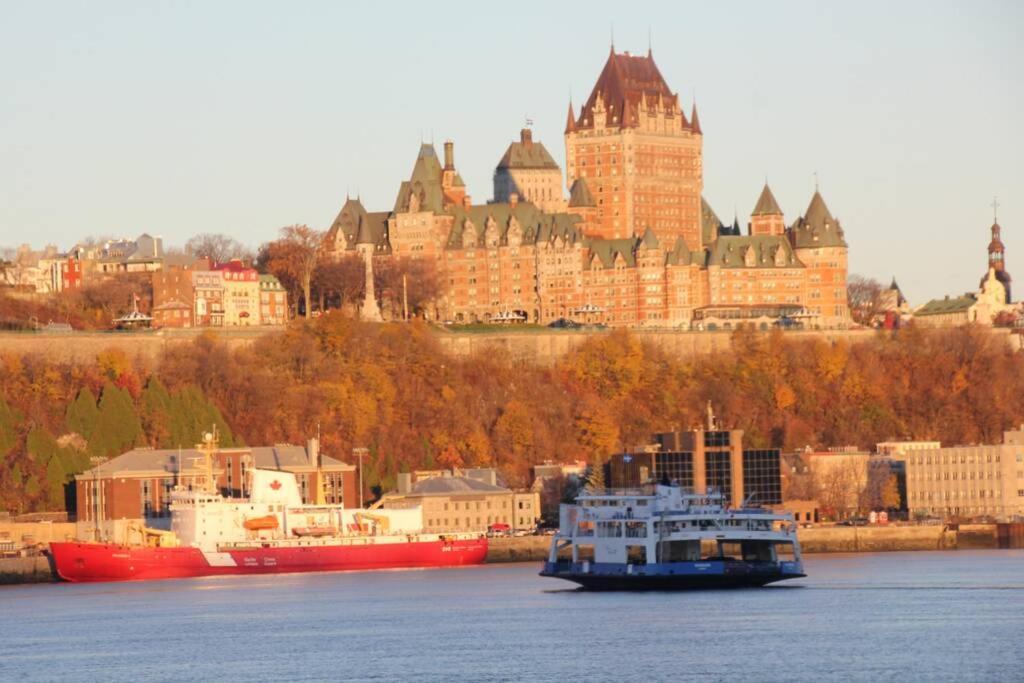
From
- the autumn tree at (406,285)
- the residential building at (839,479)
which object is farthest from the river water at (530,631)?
the autumn tree at (406,285)

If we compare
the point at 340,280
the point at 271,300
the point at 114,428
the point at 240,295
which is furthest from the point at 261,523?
the point at 340,280

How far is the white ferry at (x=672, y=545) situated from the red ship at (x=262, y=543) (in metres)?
23.3

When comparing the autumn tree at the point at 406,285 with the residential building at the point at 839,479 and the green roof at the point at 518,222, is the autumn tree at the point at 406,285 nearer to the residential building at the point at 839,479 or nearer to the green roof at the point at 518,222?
the green roof at the point at 518,222

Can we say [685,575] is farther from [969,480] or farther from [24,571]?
[969,480]

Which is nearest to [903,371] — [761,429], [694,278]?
[761,429]

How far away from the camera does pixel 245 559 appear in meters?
114

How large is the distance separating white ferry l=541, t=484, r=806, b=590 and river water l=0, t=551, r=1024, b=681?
37.1 inches

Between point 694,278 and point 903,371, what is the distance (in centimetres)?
2693

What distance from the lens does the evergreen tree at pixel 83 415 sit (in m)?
132

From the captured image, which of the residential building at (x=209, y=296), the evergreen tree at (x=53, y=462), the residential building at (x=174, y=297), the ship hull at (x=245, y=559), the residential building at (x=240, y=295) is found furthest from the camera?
the residential building at (x=240, y=295)

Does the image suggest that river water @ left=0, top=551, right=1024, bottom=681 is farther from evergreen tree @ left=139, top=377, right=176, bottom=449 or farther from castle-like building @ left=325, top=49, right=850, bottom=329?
castle-like building @ left=325, top=49, right=850, bottom=329

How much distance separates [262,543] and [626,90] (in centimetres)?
8391

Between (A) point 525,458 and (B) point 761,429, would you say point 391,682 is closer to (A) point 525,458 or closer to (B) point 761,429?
(A) point 525,458

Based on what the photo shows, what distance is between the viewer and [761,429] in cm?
15138
